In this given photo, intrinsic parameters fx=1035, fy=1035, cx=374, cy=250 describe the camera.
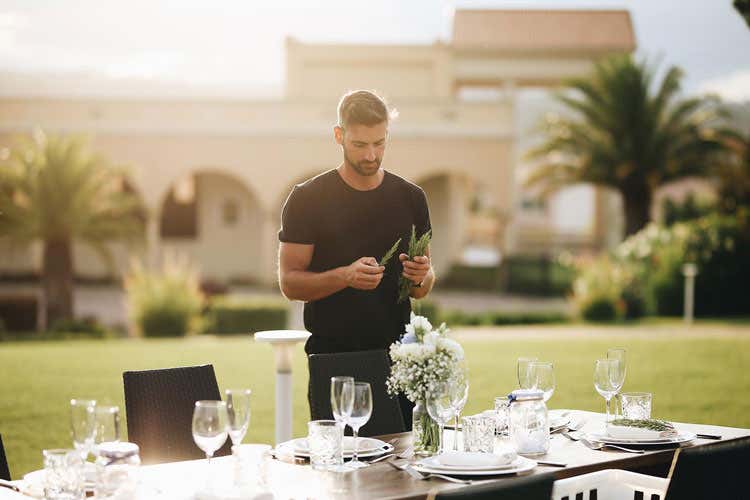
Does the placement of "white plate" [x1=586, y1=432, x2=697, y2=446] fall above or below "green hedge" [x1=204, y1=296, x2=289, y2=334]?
above

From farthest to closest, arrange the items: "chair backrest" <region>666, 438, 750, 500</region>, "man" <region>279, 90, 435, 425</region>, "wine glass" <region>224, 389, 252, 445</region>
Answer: "man" <region>279, 90, 435, 425</region> < "wine glass" <region>224, 389, 252, 445</region> < "chair backrest" <region>666, 438, 750, 500</region>

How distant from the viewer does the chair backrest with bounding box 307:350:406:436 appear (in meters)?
4.03

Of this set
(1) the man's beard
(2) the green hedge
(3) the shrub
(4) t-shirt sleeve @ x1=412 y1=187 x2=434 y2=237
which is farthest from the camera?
(2) the green hedge

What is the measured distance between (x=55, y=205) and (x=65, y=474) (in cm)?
1870

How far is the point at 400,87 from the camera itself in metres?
29.7

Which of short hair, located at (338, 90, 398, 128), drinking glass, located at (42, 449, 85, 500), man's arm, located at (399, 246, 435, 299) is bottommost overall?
drinking glass, located at (42, 449, 85, 500)

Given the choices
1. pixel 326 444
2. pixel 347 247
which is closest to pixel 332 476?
pixel 326 444

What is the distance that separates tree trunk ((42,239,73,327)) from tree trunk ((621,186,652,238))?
1291 cm

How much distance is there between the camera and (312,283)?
428cm

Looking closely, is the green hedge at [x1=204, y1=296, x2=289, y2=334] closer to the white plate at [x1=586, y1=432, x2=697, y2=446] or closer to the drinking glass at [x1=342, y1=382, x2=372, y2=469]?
the white plate at [x1=586, y1=432, x2=697, y2=446]

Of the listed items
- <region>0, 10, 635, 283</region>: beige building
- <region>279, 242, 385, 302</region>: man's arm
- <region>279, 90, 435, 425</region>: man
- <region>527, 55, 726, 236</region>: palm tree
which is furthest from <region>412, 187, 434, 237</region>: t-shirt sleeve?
Answer: <region>0, 10, 635, 283</region>: beige building

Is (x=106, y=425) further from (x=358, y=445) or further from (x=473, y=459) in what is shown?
(x=473, y=459)

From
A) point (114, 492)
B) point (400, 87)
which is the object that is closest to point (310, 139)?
point (400, 87)

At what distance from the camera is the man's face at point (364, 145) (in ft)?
14.0
